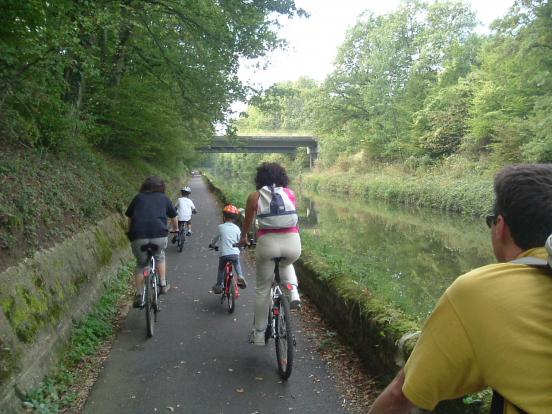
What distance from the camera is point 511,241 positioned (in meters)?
1.50

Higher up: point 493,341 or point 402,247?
point 493,341

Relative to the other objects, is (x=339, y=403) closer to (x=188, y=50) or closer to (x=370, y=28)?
(x=188, y=50)

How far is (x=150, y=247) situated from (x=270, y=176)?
220 cm

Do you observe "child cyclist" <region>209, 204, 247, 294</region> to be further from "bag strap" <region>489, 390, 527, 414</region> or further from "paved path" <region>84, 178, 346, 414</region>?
"bag strap" <region>489, 390, 527, 414</region>

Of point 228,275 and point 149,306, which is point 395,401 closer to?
point 149,306

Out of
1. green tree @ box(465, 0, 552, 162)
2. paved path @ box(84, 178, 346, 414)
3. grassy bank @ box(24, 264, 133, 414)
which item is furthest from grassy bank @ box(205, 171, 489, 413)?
green tree @ box(465, 0, 552, 162)

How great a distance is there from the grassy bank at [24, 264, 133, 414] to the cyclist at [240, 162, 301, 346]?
1.98 metres

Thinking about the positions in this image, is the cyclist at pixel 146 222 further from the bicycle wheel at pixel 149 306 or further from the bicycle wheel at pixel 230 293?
the bicycle wheel at pixel 230 293

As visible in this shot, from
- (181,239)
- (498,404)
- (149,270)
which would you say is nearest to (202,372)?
(149,270)

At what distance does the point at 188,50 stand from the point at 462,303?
1425cm

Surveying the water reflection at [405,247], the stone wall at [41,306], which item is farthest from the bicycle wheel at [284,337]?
the stone wall at [41,306]

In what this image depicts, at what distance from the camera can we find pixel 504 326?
1271mm

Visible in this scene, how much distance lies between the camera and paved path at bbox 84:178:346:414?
404 centimetres

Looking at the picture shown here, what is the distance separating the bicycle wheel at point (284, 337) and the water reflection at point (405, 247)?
154cm
